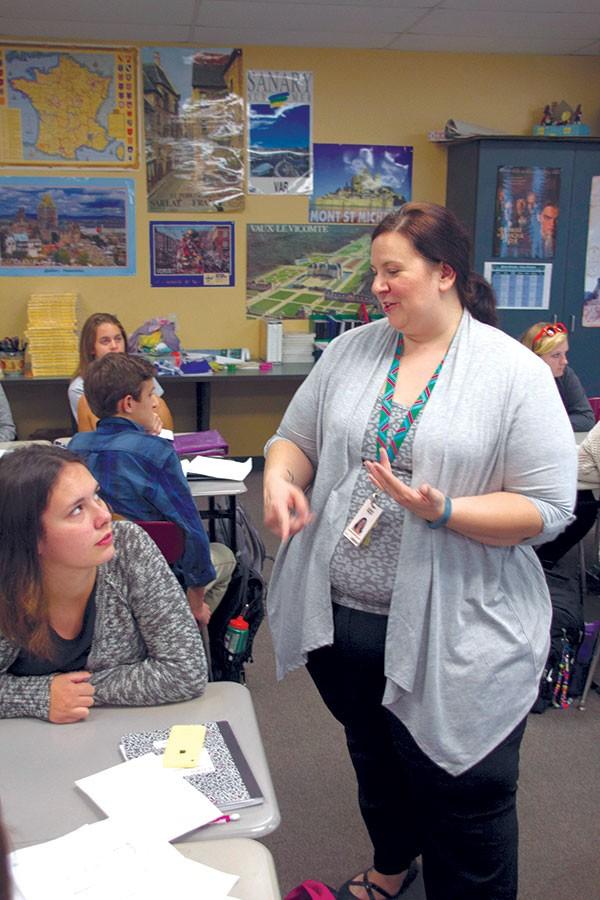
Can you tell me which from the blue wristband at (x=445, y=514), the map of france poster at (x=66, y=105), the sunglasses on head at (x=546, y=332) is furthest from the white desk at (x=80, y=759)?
the map of france poster at (x=66, y=105)

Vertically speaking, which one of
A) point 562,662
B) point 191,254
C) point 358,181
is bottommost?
point 562,662

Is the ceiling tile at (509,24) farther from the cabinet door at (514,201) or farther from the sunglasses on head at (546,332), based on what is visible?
the sunglasses on head at (546,332)

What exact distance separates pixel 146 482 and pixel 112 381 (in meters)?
0.46

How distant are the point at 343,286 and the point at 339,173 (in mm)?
733

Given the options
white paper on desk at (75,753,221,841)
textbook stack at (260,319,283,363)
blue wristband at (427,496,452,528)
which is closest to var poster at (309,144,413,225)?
textbook stack at (260,319,283,363)

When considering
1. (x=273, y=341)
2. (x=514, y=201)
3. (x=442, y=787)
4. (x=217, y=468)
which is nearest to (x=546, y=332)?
(x=217, y=468)

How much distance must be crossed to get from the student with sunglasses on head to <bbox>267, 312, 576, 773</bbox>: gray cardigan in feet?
6.95

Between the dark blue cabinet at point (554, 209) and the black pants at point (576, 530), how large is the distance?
2.10 meters

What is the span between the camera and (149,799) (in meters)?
1.33

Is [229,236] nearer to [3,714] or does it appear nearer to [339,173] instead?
[339,173]

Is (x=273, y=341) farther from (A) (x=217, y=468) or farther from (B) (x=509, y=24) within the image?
(A) (x=217, y=468)

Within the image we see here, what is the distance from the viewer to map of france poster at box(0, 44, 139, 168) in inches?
205

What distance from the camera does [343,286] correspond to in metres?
5.94

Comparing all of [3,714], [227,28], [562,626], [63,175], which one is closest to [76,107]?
[63,175]
